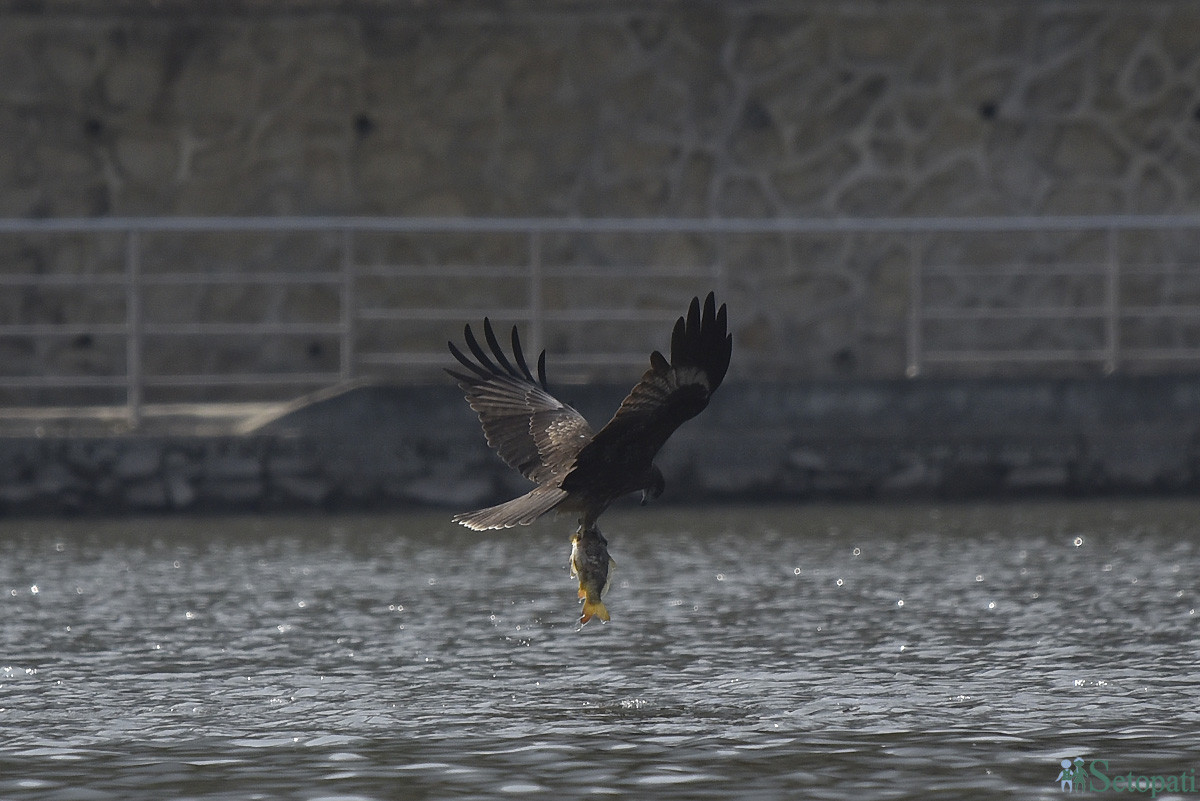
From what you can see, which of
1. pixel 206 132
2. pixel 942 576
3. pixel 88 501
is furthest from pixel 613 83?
pixel 942 576

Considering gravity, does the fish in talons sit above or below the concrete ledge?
below

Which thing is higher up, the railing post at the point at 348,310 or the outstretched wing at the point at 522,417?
the railing post at the point at 348,310

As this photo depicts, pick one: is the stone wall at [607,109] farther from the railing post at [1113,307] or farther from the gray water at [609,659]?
the gray water at [609,659]

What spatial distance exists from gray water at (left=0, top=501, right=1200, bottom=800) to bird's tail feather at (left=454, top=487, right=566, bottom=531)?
615 mm

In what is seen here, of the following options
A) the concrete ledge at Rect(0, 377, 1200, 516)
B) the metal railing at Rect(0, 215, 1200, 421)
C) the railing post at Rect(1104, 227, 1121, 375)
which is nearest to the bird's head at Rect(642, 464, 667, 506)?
the concrete ledge at Rect(0, 377, 1200, 516)

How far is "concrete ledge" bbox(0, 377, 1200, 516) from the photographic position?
14.2 m

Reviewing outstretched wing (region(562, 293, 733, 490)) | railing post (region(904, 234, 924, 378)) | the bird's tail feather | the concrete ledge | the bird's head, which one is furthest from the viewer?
railing post (region(904, 234, 924, 378))

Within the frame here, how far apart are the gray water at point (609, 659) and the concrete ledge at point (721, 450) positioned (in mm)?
472

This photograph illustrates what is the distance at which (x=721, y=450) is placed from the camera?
14.6m

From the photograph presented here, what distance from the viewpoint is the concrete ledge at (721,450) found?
560 inches

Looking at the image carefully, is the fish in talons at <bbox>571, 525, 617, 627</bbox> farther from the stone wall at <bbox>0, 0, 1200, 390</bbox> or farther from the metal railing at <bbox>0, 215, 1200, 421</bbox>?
the stone wall at <bbox>0, 0, 1200, 390</bbox>

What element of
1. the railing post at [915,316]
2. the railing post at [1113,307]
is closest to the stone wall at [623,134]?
the railing post at [915,316]

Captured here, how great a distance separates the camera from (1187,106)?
17891 mm

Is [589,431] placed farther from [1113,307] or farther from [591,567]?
[1113,307]
